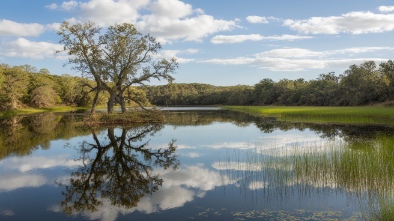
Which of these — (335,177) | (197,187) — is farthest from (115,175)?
(335,177)

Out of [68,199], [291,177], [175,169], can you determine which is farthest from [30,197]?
[291,177]

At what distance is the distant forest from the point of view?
73.9 metres

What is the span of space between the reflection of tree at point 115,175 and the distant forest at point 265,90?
2634cm

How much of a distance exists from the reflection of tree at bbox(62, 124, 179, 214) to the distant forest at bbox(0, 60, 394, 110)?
26345 millimetres

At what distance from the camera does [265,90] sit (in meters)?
131

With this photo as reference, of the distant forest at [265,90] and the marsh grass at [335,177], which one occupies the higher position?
the distant forest at [265,90]

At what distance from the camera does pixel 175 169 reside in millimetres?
16391

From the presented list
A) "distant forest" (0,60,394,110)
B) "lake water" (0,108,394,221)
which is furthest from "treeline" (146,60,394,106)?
"lake water" (0,108,394,221)

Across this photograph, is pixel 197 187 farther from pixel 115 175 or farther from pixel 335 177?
pixel 335 177

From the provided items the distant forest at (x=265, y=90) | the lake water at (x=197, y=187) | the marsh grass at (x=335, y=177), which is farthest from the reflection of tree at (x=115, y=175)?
the distant forest at (x=265, y=90)

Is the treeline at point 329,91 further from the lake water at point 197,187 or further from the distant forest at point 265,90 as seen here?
the lake water at point 197,187

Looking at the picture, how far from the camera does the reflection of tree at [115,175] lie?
11406 mm

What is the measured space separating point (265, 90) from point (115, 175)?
121m

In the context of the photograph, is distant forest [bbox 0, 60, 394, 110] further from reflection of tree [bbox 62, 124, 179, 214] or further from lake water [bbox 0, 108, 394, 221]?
lake water [bbox 0, 108, 394, 221]
